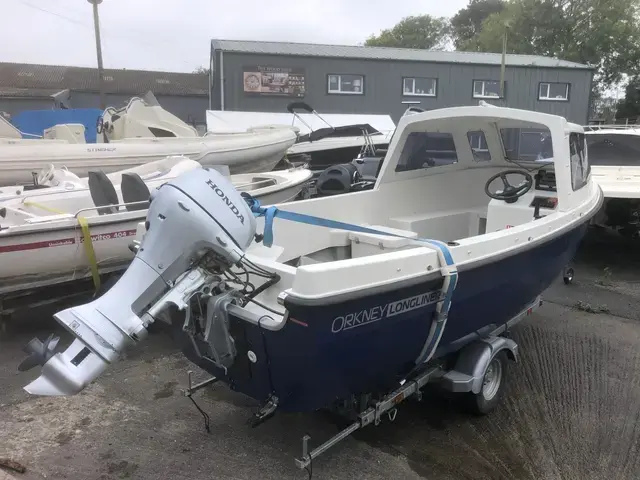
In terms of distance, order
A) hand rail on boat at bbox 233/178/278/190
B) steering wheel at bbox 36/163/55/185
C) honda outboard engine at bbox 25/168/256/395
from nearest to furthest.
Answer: honda outboard engine at bbox 25/168/256/395 → steering wheel at bbox 36/163/55/185 → hand rail on boat at bbox 233/178/278/190

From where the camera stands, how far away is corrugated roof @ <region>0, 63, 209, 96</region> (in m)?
34.4

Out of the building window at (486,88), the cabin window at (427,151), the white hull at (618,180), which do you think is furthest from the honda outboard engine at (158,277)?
the building window at (486,88)

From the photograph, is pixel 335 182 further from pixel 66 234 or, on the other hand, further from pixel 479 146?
pixel 66 234

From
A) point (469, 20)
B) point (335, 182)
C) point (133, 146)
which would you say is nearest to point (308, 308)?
point (335, 182)

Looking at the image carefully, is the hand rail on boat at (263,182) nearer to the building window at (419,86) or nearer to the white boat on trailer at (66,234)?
the white boat on trailer at (66,234)

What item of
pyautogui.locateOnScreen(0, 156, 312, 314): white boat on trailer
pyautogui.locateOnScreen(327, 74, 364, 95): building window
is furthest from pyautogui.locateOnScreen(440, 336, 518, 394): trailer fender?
pyautogui.locateOnScreen(327, 74, 364, 95): building window

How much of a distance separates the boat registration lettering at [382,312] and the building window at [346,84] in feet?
65.2

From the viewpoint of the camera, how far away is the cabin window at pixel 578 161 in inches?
168

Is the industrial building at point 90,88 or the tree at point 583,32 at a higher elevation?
the tree at point 583,32

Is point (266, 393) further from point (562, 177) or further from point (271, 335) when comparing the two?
point (562, 177)

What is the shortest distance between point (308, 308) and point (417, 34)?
181 feet

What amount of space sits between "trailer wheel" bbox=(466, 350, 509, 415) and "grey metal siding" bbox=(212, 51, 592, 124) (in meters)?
18.6

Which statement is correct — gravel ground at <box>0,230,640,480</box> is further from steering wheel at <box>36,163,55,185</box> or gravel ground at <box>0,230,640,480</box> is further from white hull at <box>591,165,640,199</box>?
steering wheel at <box>36,163,55,185</box>

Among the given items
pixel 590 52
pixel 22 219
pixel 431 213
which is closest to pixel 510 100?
pixel 590 52
